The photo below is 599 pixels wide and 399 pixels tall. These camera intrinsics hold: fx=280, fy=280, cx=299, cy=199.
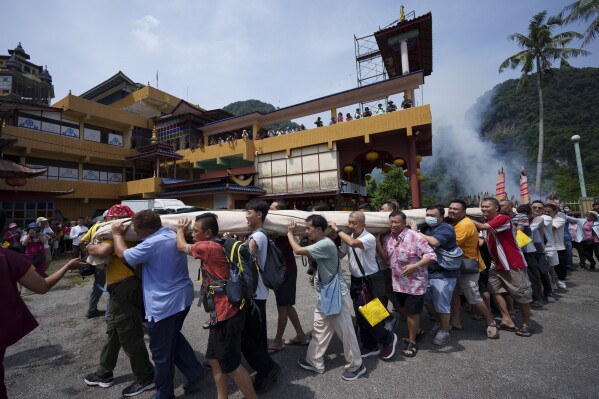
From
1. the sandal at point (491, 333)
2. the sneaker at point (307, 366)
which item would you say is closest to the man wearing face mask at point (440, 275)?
the sandal at point (491, 333)

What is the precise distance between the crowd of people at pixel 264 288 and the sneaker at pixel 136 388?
0.04 ft

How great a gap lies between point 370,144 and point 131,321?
14755mm

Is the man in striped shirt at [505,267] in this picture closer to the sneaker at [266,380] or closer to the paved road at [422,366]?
the paved road at [422,366]

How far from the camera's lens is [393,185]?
1406 inches

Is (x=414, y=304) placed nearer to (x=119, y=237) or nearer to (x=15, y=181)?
(x=119, y=237)

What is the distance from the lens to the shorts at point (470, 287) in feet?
13.4

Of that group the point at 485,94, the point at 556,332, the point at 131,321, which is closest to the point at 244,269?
the point at 131,321

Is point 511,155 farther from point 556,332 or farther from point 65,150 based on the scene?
point 65,150

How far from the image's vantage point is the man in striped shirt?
4.04 meters

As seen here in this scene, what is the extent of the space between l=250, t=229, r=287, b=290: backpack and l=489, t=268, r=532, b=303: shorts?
342cm

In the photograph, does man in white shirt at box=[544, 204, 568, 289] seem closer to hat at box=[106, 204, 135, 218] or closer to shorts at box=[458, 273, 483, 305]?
shorts at box=[458, 273, 483, 305]

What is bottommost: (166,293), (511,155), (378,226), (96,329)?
(96,329)

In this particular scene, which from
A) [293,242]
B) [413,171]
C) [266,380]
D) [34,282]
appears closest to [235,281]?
[293,242]

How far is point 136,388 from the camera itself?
9.82ft
